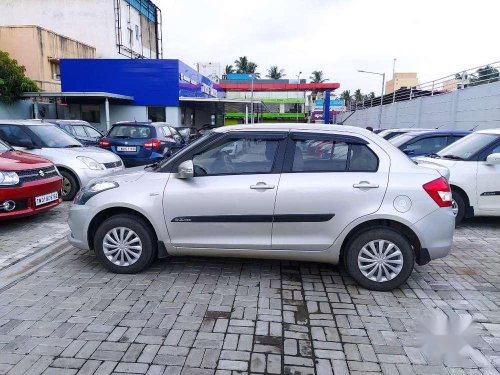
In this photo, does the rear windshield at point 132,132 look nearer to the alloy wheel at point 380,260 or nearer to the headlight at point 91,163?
the headlight at point 91,163

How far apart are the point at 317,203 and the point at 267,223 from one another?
535 millimetres

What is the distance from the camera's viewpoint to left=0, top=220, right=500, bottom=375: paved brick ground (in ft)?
8.72

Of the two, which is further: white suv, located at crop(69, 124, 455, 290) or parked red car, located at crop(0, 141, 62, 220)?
parked red car, located at crop(0, 141, 62, 220)

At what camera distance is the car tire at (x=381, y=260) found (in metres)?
3.71


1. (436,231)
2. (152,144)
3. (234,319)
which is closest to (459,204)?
(436,231)

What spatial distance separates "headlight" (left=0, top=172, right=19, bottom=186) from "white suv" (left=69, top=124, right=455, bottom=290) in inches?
78.4

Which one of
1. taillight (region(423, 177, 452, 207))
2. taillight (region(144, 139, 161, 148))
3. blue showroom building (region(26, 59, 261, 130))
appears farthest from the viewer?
blue showroom building (region(26, 59, 261, 130))

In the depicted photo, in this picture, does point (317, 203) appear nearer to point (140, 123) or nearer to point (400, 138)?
point (400, 138)

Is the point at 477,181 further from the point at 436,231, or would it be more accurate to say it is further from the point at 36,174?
the point at 36,174

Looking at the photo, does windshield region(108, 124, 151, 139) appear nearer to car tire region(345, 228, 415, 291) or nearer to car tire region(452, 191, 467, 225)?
car tire region(452, 191, 467, 225)

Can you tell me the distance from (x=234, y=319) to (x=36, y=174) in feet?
13.8

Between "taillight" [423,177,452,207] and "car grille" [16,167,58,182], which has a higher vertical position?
"taillight" [423,177,452,207]

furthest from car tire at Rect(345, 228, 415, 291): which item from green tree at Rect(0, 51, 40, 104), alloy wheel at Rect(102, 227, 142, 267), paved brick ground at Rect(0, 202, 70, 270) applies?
green tree at Rect(0, 51, 40, 104)

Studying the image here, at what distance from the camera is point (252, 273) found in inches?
166
